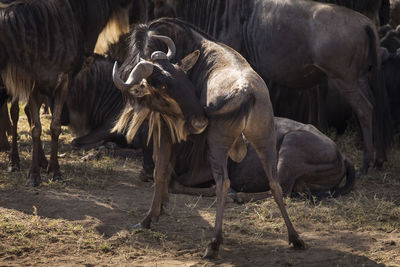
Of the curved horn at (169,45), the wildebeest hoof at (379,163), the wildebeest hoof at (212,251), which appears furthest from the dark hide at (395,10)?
the wildebeest hoof at (212,251)

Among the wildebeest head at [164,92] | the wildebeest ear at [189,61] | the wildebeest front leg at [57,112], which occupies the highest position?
the wildebeest ear at [189,61]

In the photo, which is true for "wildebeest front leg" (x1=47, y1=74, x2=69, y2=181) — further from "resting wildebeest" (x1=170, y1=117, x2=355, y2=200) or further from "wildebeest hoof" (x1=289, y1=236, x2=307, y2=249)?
"wildebeest hoof" (x1=289, y1=236, x2=307, y2=249)

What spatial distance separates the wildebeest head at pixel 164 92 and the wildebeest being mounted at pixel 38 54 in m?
1.62

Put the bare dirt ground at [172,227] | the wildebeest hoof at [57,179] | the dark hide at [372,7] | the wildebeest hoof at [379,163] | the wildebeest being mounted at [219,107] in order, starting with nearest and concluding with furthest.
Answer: the wildebeest being mounted at [219,107]
the bare dirt ground at [172,227]
the wildebeest hoof at [57,179]
the wildebeest hoof at [379,163]
the dark hide at [372,7]

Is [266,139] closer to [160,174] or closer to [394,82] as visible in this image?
[160,174]

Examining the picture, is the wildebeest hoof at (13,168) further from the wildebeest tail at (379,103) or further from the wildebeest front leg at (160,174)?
the wildebeest tail at (379,103)

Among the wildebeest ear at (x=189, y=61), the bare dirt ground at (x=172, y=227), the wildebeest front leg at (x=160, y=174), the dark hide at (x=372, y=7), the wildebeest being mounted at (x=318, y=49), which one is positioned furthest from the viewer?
the dark hide at (x=372, y=7)

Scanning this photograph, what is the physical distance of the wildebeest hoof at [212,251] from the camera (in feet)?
14.5

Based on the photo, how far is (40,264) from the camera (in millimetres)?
4355

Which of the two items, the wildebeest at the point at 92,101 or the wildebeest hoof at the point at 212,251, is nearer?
the wildebeest hoof at the point at 212,251

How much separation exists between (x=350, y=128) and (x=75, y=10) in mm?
3994

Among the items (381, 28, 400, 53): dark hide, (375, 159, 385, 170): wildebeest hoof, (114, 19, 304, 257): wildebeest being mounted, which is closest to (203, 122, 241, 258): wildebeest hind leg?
(114, 19, 304, 257): wildebeest being mounted

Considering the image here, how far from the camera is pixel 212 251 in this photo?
4422 mm

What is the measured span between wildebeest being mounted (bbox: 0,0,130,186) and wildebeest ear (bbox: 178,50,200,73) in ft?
5.81
